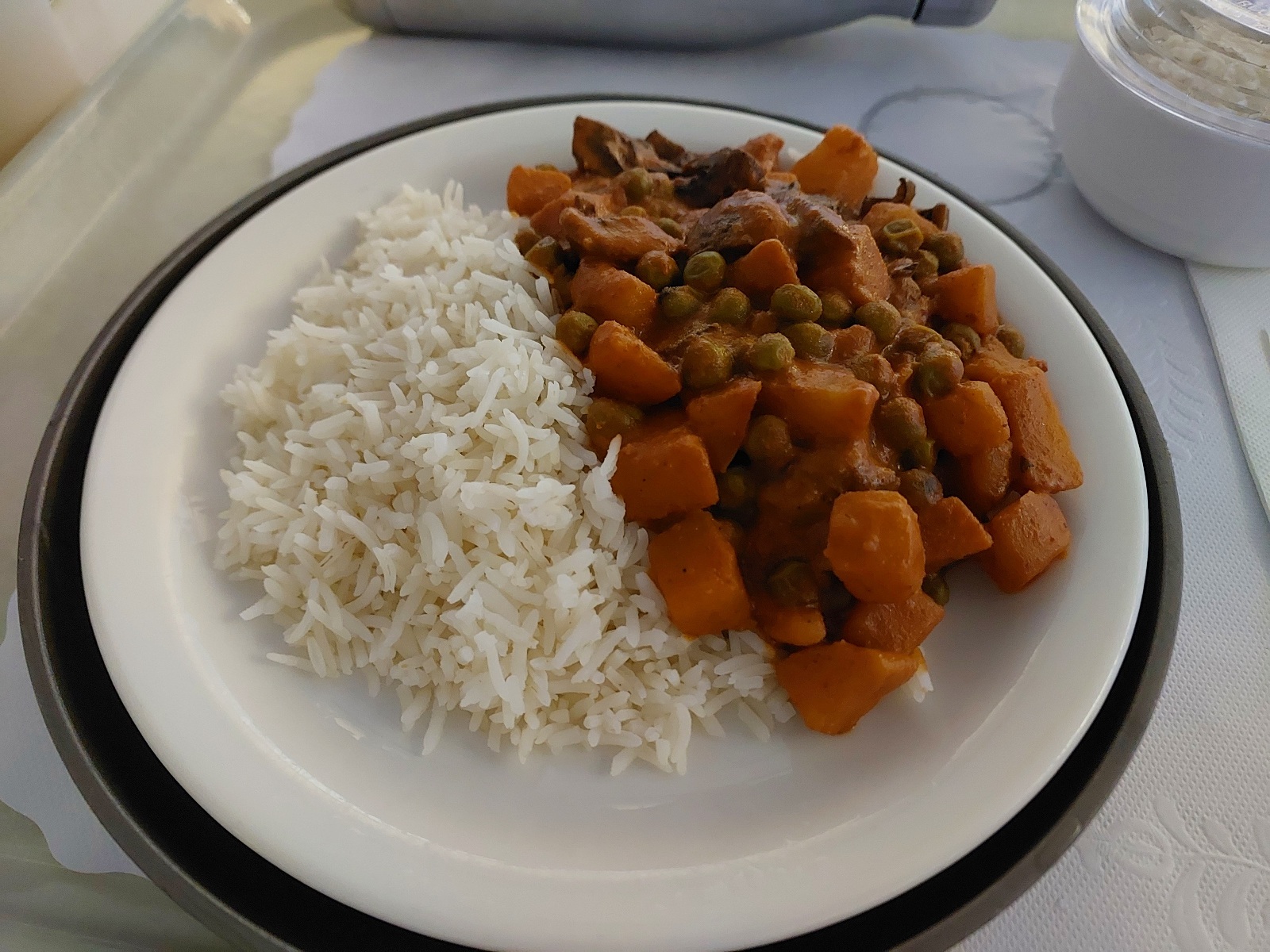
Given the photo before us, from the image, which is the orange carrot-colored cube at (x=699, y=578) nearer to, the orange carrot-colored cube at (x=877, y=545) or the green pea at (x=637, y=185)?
the orange carrot-colored cube at (x=877, y=545)

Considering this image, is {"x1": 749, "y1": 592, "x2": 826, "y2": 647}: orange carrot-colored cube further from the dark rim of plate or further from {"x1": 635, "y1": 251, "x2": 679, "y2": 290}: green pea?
{"x1": 635, "y1": 251, "x2": 679, "y2": 290}: green pea

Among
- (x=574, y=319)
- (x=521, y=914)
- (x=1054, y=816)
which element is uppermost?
(x=574, y=319)

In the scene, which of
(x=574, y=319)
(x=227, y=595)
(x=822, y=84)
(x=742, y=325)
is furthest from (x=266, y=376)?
(x=822, y=84)

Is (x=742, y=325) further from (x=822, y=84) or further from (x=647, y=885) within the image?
(x=822, y=84)

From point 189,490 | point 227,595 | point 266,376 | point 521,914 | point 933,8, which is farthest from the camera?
point 933,8

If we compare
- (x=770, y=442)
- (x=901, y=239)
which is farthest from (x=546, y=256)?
(x=901, y=239)

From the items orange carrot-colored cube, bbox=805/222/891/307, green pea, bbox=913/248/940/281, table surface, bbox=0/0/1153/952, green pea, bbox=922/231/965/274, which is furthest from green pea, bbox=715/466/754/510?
table surface, bbox=0/0/1153/952

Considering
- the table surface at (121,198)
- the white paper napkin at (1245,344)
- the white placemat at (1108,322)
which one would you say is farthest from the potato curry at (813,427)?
the table surface at (121,198)
